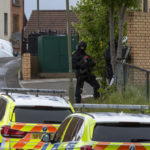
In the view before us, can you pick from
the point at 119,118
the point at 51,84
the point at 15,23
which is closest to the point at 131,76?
the point at 51,84

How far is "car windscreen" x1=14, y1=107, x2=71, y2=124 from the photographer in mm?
10781

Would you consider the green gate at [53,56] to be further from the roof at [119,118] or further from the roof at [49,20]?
the roof at [49,20]

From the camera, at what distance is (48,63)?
104 feet

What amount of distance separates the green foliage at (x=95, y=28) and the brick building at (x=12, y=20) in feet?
146

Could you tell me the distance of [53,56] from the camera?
3184cm

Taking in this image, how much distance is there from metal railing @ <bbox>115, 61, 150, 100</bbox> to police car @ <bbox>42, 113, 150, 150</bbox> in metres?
9.22

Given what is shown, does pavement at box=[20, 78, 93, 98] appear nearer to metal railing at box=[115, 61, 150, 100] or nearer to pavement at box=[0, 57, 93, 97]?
pavement at box=[0, 57, 93, 97]

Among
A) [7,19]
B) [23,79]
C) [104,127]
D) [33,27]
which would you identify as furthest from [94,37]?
[7,19]

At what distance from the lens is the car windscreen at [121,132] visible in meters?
7.40

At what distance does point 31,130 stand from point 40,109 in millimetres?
447

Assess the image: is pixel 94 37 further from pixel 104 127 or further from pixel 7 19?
pixel 7 19

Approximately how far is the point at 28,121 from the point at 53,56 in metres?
21.2

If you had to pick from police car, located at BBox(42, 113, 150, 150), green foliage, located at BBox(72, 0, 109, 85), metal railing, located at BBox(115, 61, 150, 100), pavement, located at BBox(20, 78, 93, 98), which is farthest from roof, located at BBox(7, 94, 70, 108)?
pavement, located at BBox(20, 78, 93, 98)

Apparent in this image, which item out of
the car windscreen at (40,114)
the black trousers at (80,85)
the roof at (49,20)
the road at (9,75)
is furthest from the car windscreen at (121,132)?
the roof at (49,20)
